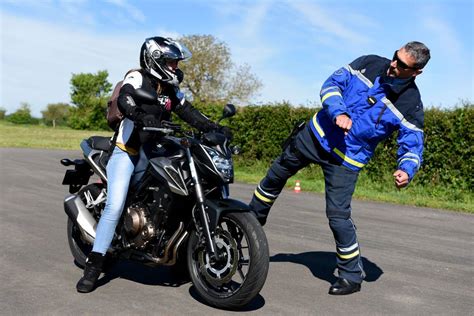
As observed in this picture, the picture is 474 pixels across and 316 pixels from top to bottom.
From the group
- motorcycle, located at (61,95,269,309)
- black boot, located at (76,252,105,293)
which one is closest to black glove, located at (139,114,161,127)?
motorcycle, located at (61,95,269,309)

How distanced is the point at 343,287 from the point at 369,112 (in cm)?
152

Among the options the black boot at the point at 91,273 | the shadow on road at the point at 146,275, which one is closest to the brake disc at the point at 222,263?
the shadow on road at the point at 146,275

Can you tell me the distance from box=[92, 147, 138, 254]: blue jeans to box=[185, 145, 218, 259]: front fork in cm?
65

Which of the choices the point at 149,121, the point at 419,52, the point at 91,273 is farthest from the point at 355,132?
the point at 91,273

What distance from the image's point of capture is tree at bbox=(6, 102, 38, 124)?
301 ft

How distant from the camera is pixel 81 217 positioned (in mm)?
5344

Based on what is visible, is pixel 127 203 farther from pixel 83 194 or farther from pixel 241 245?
pixel 241 245

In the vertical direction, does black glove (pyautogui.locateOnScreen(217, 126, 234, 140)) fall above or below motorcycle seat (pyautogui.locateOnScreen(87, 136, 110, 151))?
above

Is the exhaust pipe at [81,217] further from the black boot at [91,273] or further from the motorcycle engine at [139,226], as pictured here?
the motorcycle engine at [139,226]

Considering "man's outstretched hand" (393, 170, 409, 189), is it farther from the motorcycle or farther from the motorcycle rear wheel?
the motorcycle rear wheel

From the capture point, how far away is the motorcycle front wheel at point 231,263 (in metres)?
4.20

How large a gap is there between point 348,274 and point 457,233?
443 centimetres

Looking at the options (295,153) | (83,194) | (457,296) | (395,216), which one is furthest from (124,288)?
(395,216)

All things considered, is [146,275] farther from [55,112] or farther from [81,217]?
[55,112]
